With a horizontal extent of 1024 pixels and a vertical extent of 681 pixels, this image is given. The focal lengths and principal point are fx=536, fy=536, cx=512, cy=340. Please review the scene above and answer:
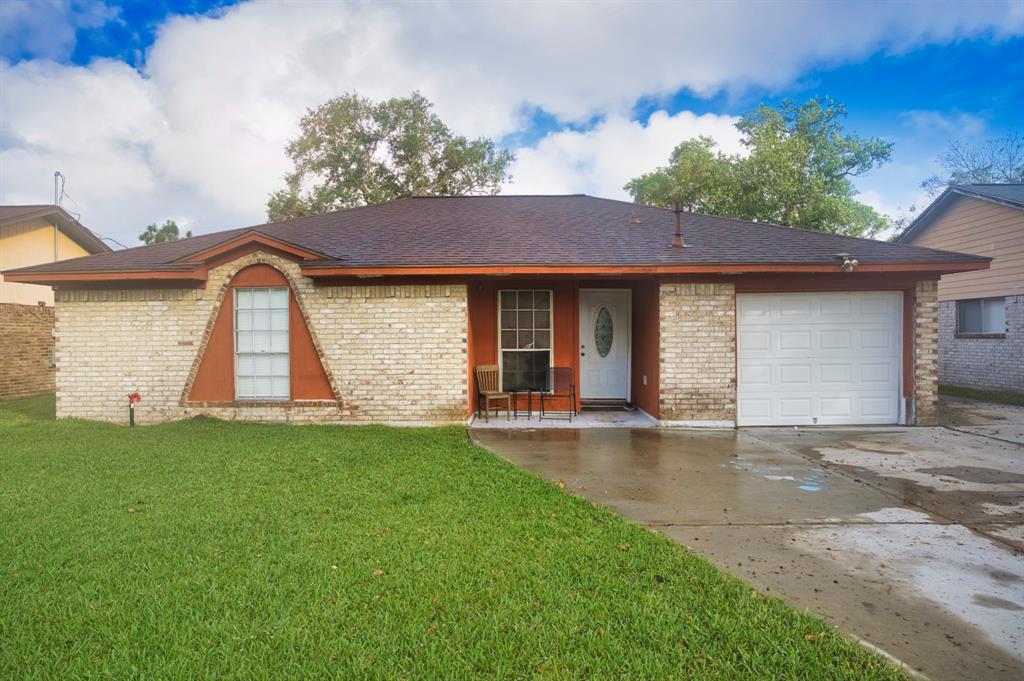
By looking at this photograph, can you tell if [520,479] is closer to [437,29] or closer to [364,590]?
[364,590]

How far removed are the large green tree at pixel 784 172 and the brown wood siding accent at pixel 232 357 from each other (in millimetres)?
15151

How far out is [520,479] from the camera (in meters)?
5.61

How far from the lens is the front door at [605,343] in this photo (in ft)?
35.1

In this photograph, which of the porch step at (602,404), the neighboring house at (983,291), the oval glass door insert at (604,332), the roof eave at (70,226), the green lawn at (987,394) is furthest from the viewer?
the roof eave at (70,226)

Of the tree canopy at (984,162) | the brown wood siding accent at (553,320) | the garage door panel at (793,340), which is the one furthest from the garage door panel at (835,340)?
the tree canopy at (984,162)

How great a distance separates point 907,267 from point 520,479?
Answer: 728 cm

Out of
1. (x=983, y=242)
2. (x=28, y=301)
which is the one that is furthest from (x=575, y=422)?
(x=28, y=301)

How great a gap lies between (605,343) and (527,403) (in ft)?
6.61

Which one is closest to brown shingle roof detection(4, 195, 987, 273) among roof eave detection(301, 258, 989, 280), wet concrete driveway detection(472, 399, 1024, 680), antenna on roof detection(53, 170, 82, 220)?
roof eave detection(301, 258, 989, 280)

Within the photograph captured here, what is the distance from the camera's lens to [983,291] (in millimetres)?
13805

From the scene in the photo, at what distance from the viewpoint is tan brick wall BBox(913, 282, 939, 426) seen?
348 inches

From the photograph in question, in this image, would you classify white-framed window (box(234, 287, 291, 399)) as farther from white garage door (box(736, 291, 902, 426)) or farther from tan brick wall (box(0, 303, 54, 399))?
tan brick wall (box(0, 303, 54, 399))

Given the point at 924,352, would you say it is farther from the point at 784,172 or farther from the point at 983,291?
the point at 784,172

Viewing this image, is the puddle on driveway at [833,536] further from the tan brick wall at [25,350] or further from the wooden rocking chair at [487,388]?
the tan brick wall at [25,350]
